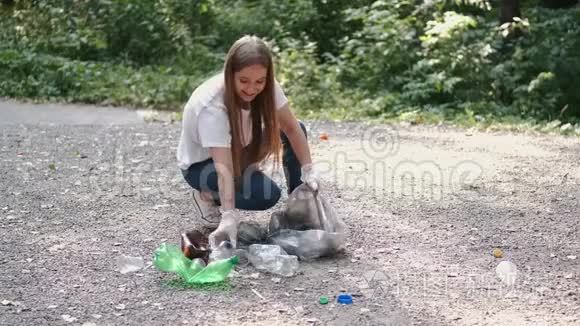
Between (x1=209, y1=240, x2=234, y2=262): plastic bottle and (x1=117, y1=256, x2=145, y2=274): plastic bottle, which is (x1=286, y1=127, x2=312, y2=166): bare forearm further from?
(x1=117, y1=256, x2=145, y2=274): plastic bottle

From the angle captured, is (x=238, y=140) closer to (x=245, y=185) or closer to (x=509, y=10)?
(x=245, y=185)

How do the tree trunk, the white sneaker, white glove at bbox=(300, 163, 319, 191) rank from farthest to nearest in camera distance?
1. the tree trunk
2. the white sneaker
3. white glove at bbox=(300, 163, 319, 191)

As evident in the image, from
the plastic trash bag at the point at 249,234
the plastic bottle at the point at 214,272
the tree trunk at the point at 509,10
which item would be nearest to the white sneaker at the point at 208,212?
the plastic trash bag at the point at 249,234

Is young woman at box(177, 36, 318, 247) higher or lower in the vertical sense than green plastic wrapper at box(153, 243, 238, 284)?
higher

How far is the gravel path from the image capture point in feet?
10.3

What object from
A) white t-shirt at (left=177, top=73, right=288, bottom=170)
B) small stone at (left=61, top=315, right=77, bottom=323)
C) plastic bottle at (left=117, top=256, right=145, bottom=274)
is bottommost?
small stone at (left=61, top=315, right=77, bottom=323)

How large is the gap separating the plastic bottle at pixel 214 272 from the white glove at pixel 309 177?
586 millimetres

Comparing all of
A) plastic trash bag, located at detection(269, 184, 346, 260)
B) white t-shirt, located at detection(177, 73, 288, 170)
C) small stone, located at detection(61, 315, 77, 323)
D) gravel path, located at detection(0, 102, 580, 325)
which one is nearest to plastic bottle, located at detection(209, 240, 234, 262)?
gravel path, located at detection(0, 102, 580, 325)

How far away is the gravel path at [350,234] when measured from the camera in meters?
3.15

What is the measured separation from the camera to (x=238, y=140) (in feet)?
12.0

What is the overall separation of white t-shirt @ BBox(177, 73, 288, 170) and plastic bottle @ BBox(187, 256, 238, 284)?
1.75 ft

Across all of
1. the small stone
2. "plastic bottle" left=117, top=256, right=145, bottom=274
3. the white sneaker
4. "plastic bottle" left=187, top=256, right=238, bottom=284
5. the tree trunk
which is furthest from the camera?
the tree trunk

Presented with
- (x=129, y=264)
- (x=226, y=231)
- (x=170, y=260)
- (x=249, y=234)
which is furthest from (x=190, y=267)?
(x=249, y=234)

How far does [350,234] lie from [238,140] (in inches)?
35.3
